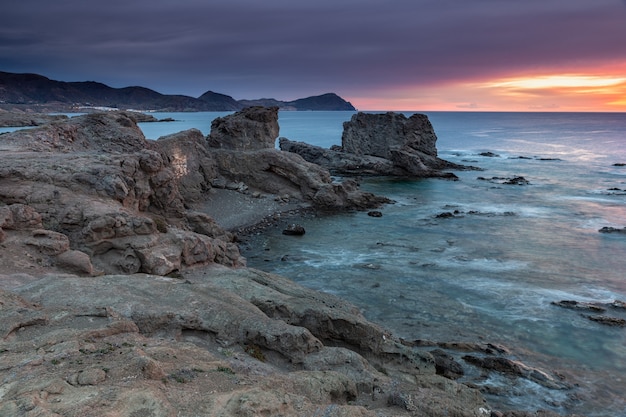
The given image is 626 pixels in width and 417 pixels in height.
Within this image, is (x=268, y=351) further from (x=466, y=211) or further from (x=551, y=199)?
(x=551, y=199)

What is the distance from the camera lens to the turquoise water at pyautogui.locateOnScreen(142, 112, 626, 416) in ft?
70.0

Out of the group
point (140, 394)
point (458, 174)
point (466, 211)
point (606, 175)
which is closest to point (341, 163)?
point (458, 174)

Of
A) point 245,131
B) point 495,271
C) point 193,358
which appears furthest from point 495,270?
point 245,131

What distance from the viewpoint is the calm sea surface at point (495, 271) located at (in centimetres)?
2112

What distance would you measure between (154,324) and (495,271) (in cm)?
2686

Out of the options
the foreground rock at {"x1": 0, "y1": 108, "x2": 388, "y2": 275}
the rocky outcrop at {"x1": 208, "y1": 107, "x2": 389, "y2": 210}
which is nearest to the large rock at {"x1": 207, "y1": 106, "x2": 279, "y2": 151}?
the rocky outcrop at {"x1": 208, "y1": 107, "x2": 389, "y2": 210}

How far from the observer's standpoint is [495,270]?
1323 inches

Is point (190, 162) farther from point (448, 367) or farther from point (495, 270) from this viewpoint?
point (448, 367)

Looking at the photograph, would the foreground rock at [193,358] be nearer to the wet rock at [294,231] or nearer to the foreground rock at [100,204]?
the foreground rock at [100,204]

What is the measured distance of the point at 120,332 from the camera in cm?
1159

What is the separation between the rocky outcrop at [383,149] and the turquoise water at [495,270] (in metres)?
14.9

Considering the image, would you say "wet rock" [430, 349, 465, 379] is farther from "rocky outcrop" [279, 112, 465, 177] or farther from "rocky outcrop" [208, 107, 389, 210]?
"rocky outcrop" [279, 112, 465, 177]

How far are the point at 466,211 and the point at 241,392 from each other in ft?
162

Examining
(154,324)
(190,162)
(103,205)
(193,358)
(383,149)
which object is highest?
(103,205)
